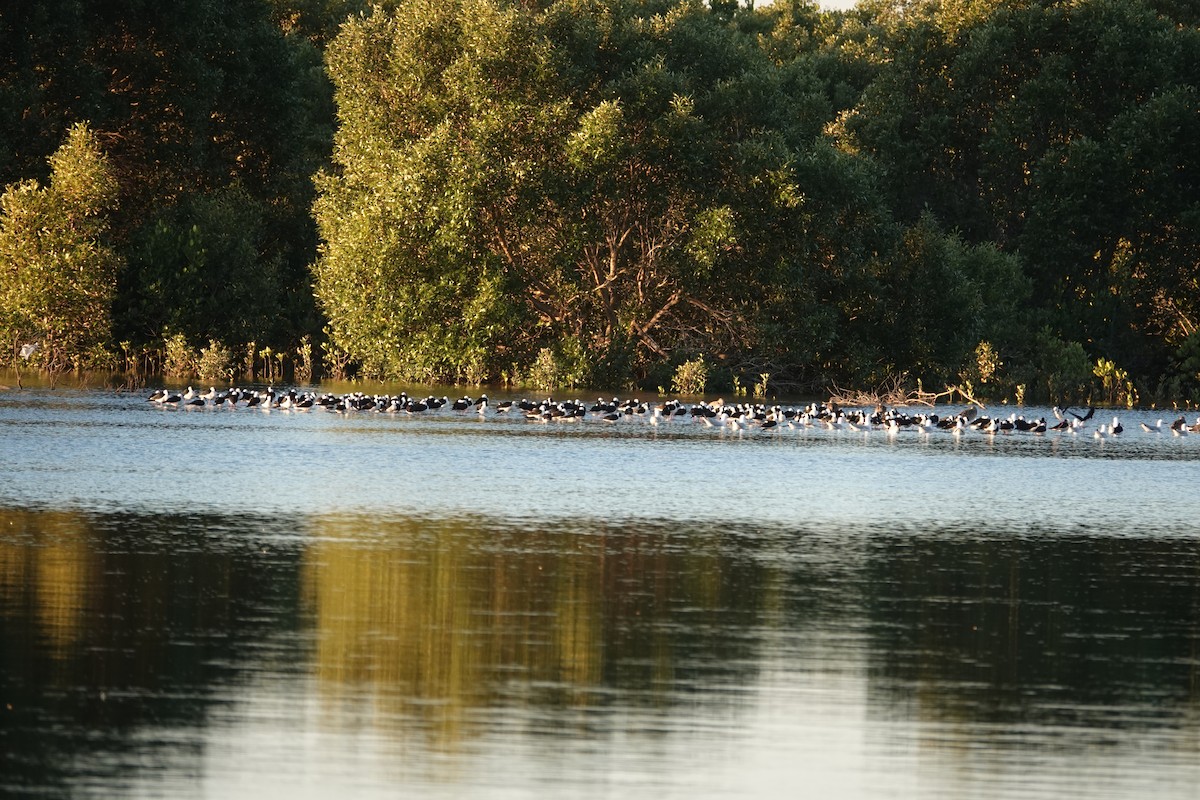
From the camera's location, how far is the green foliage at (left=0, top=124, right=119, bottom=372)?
210ft

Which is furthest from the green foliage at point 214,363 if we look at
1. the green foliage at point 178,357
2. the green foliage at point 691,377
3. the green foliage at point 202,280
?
the green foliage at point 691,377

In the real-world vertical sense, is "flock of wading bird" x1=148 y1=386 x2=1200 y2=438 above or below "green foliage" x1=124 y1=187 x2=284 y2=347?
below

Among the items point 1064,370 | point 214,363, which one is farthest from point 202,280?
point 1064,370

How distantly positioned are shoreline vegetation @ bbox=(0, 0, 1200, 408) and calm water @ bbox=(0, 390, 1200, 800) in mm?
30891

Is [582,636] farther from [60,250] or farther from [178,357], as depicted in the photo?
[178,357]

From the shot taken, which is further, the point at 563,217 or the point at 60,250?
the point at 60,250

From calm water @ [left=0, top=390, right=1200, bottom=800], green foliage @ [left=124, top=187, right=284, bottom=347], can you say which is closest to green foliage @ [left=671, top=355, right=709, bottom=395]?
green foliage @ [left=124, top=187, right=284, bottom=347]

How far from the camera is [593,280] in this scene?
66812mm

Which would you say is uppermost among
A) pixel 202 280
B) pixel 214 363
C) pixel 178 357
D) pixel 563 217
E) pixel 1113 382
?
pixel 563 217

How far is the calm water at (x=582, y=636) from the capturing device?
1195 cm

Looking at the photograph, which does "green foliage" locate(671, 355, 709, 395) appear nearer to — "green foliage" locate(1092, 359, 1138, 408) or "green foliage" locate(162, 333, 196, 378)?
"green foliage" locate(1092, 359, 1138, 408)

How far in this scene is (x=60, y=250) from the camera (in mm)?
64438

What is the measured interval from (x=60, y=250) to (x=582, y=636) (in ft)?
170

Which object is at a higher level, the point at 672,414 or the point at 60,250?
the point at 60,250
